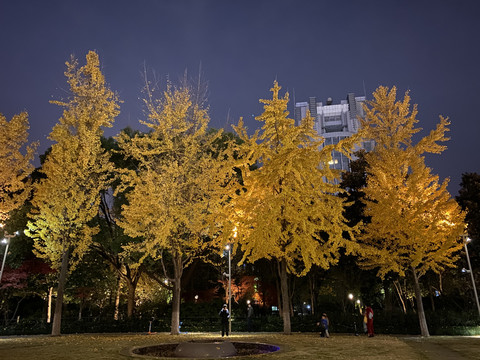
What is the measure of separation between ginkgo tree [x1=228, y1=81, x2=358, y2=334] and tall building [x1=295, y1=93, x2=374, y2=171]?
88.6 meters

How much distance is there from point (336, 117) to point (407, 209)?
9395 centimetres

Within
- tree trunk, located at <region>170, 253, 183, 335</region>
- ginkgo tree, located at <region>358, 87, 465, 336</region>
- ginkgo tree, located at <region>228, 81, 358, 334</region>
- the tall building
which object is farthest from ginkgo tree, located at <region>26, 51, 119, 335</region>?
the tall building

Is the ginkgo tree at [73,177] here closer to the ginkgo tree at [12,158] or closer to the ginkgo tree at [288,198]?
the ginkgo tree at [12,158]

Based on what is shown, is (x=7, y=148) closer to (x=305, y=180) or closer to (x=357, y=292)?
(x=305, y=180)

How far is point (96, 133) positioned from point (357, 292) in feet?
70.8

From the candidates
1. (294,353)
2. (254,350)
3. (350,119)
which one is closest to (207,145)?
(254,350)

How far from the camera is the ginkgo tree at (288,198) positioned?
1395cm

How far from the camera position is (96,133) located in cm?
2116

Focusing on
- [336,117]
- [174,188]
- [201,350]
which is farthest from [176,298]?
[336,117]

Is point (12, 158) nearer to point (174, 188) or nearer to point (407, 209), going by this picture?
point (174, 188)

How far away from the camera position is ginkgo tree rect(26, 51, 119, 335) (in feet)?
61.0

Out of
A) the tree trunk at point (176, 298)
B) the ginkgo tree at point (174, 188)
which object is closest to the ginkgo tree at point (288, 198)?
the ginkgo tree at point (174, 188)

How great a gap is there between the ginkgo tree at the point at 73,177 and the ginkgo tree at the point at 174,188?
9.08 feet

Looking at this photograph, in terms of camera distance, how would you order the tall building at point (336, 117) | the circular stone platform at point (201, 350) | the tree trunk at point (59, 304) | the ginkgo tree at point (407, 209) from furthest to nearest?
the tall building at point (336, 117) < the tree trunk at point (59, 304) < the ginkgo tree at point (407, 209) < the circular stone platform at point (201, 350)
